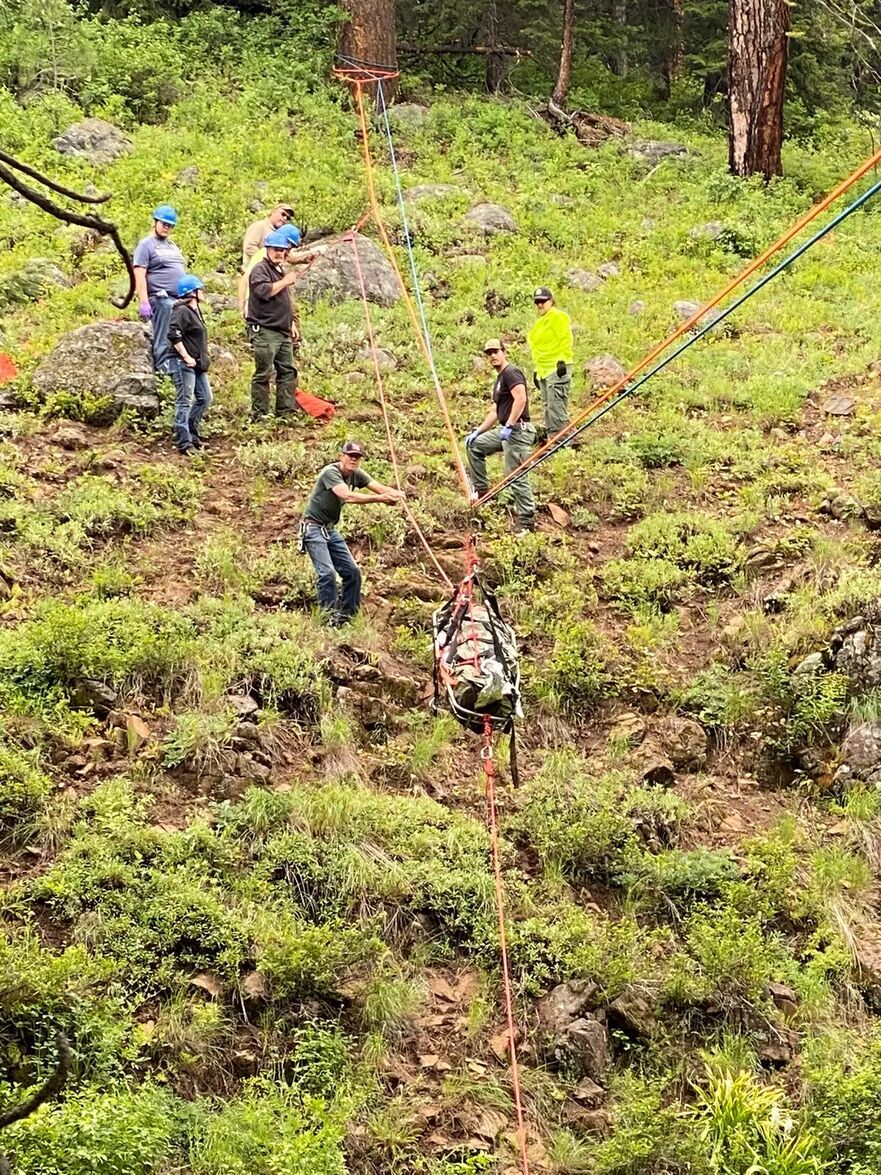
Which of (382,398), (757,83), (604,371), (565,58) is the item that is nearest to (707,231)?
(757,83)

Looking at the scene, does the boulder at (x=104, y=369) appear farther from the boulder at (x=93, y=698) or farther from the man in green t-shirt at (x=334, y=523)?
the boulder at (x=93, y=698)

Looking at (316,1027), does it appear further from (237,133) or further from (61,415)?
(237,133)

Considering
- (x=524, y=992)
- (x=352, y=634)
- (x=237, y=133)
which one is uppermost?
(x=237, y=133)

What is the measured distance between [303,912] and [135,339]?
7.05 m

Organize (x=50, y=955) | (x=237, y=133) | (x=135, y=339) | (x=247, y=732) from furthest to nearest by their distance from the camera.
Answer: (x=237, y=133) → (x=135, y=339) → (x=247, y=732) → (x=50, y=955)

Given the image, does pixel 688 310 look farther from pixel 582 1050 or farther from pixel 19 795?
pixel 19 795

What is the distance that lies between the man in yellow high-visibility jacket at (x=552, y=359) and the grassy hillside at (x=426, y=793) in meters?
0.49

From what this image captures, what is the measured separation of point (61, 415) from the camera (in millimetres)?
10844

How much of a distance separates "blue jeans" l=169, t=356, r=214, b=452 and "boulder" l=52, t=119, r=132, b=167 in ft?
19.5

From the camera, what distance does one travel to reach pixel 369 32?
60.2ft

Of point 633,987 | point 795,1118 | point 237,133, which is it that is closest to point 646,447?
point 633,987

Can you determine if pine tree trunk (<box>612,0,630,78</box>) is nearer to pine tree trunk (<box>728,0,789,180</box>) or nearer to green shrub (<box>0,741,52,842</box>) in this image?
pine tree trunk (<box>728,0,789,180</box>)

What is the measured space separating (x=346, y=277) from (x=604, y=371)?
354cm

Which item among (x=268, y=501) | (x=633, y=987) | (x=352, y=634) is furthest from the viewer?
(x=268, y=501)
